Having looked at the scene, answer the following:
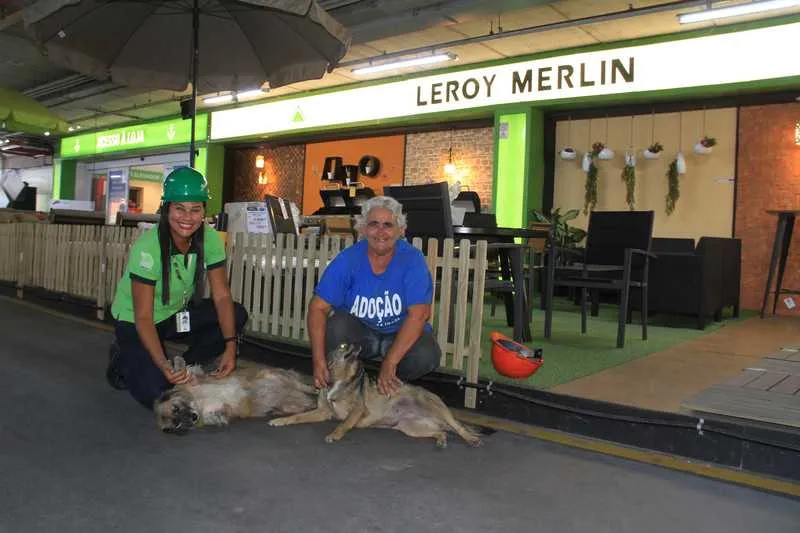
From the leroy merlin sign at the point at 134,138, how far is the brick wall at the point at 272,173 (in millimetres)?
1233

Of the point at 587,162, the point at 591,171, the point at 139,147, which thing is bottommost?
the point at 591,171

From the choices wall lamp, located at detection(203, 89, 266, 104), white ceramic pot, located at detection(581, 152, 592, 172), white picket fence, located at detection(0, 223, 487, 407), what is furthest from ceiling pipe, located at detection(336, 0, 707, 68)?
wall lamp, located at detection(203, 89, 266, 104)

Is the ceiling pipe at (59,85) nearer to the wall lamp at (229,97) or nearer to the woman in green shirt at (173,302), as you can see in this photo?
the wall lamp at (229,97)

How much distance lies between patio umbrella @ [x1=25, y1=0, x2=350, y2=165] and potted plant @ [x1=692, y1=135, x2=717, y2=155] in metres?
6.06

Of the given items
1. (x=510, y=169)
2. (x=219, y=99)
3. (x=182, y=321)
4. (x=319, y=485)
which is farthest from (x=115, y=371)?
(x=219, y=99)

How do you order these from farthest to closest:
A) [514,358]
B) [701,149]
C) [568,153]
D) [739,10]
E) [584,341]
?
[568,153], [701,149], [739,10], [584,341], [514,358]

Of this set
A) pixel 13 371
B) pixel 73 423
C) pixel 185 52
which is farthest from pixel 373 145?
pixel 73 423

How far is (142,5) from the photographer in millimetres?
4484

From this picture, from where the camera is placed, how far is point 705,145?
853cm

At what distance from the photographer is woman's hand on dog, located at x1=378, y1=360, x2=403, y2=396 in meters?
2.66

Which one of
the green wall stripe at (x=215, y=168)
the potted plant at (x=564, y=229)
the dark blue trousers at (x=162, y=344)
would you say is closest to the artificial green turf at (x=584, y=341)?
the dark blue trousers at (x=162, y=344)

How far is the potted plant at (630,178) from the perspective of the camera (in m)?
9.12

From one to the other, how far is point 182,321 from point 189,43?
2.66 metres

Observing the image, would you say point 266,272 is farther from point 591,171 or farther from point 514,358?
point 591,171
